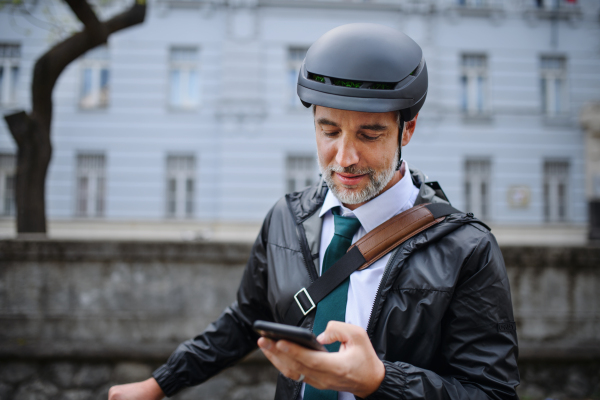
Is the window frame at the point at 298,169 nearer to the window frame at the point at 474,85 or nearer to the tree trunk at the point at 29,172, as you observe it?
the window frame at the point at 474,85

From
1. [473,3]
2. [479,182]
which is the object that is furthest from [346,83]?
[473,3]

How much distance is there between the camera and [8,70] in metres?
13.8

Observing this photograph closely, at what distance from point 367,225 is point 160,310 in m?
2.88

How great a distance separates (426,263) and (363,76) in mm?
645

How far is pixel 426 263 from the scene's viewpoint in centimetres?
136

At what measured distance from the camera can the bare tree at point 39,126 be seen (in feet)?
15.9

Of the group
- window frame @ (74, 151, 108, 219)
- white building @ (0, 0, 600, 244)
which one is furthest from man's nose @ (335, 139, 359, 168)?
window frame @ (74, 151, 108, 219)

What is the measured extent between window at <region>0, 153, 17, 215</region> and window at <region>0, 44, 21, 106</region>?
188 cm

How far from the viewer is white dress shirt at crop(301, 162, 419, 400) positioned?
4.56 feet

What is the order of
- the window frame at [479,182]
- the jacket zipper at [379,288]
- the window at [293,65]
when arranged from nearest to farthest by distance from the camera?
1. the jacket zipper at [379,288]
2. the window at [293,65]
3. the window frame at [479,182]

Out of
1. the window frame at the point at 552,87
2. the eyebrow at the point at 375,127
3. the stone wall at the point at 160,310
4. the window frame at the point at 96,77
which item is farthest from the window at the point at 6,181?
the window frame at the point at 552,87

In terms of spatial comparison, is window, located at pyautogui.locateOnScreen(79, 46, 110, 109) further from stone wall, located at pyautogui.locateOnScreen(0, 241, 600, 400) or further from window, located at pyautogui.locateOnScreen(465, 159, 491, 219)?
window, located at pyautogui.locateOnScreen(465, 159, 491, 219)

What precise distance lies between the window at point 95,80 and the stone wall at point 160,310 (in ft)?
37.5

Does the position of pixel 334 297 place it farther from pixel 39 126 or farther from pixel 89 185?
pixel 89 185
